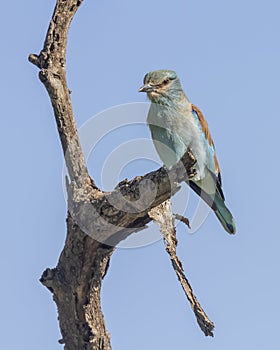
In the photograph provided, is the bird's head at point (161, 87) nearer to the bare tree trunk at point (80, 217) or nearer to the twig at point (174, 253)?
the twig at point (174, 253)

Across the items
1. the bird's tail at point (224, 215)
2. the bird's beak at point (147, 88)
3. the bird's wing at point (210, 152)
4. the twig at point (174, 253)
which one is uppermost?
the bird's beak at point (147, 88)

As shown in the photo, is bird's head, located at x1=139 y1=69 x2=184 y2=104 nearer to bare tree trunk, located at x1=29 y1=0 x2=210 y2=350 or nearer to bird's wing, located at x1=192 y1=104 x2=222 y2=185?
bird's wing, located at x1=192 y1=104 x2=222 y2=185

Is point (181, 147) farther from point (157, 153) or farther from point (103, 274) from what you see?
point (103, 274)

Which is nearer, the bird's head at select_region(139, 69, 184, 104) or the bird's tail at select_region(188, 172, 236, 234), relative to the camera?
the bird's head at select_region(139, 69, 184, 104)

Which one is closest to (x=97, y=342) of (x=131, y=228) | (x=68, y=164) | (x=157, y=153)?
(x=131, y=228)

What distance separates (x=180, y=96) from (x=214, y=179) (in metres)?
1.01

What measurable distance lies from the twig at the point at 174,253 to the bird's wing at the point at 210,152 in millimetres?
1806

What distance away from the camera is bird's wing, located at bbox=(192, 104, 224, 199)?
7.61m

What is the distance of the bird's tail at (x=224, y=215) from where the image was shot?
26.5ft

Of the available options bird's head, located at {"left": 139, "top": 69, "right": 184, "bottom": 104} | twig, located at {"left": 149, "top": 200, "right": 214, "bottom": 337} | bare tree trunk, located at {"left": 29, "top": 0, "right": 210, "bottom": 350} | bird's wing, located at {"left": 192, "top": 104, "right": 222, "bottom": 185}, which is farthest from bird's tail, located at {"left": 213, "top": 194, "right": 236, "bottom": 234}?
bare tree trunk, located at {"left": 29, "top": 0, "right": 210, "bottom": 350}

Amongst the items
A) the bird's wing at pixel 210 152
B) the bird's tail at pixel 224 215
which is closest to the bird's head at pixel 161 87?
the bird's wing at pixel 210 152

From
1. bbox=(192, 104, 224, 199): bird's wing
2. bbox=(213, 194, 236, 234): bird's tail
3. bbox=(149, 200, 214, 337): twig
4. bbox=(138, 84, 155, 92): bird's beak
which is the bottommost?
bbox=(149, 200, 214, 337): twig

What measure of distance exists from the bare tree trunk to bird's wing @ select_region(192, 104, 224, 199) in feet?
7.96

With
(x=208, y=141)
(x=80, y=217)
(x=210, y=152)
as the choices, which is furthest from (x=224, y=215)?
(x=80, y=217)
